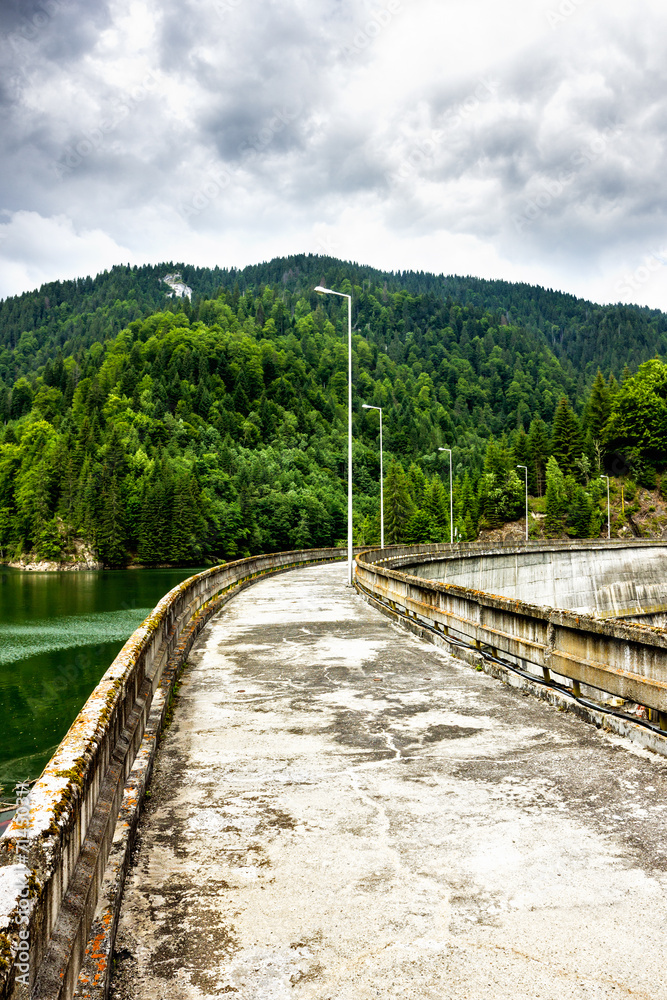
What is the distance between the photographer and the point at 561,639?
330 inches

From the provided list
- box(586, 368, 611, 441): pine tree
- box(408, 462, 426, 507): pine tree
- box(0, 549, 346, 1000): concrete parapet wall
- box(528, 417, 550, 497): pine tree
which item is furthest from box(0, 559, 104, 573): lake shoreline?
box(0, 549, 346, 1000): concrete parapet wall

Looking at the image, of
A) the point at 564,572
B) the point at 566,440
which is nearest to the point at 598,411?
the point at 566,440

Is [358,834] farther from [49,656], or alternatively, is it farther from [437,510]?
[437,510]

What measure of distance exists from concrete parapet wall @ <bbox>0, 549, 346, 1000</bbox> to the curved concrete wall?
2781 centimetres

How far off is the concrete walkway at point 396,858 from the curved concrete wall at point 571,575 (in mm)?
26014

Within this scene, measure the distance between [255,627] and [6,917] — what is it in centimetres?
1281

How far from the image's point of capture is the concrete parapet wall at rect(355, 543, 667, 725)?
659 cm

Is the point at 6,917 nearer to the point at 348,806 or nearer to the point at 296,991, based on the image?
the point at 296,991

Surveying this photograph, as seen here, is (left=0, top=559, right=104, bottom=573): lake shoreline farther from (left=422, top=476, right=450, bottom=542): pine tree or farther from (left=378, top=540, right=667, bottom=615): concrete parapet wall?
(left=378, top=540, right=667, bottom=615): concrete parapet wall

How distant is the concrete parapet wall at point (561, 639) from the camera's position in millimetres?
6586

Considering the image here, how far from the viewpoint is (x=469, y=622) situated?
1157 cm

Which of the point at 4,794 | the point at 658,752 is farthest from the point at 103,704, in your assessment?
the point at 4,794

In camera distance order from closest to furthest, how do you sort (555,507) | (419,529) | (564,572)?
1. (564,572)
2. (555,507)
3. (419,529)

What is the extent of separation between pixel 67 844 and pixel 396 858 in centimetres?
205
